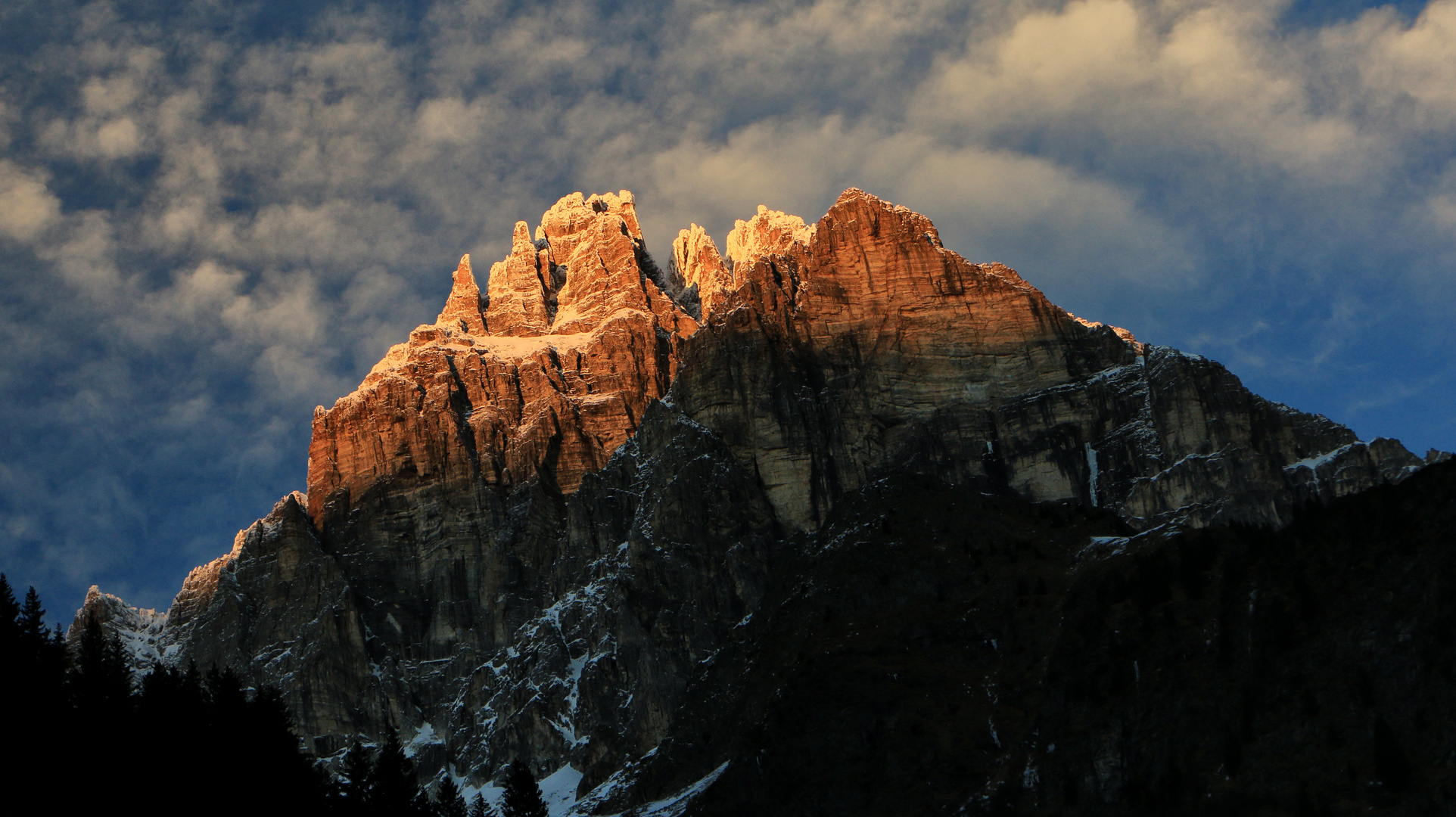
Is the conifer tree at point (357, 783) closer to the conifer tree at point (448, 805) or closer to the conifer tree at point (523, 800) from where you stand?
the conifer tree at point (448, 805)

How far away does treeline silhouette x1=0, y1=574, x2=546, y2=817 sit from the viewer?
99.6 metres

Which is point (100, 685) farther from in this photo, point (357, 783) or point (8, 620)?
point (357, 783)

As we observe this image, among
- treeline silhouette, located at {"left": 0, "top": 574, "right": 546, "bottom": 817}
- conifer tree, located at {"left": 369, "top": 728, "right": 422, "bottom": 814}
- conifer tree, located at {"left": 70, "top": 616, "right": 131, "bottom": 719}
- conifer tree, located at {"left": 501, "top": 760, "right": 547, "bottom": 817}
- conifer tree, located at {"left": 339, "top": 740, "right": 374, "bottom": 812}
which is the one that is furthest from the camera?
conifer tree, located at {"left": 501, "top": 760, "right": 547, "bottom": 817}

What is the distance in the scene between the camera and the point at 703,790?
186m

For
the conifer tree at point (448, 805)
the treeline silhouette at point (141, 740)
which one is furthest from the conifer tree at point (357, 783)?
the conifer tree at point (448, 805)

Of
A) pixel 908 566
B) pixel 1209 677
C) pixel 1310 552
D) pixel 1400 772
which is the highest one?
pixel 908 566

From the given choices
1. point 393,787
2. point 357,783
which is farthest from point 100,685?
point 393,787

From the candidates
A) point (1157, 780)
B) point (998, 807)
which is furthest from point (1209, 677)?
point (998, 807)

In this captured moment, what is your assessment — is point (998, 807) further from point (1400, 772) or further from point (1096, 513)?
point (1096, 513)

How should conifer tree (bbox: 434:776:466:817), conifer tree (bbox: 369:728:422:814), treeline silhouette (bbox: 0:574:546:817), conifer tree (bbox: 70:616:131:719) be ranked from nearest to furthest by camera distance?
treeline silhouette (bbox: 0:574:546:817) < conifer tree (bbox: 70:616:131:719) < conifer tree (bbox: 369:728:422:814) < conifer tree (bbox: 434:776:466:817)

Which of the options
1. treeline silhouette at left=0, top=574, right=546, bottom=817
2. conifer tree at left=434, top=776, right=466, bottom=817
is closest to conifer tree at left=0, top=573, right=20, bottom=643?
treeline silhouette at left=0, top=574, right=546, bottom=817

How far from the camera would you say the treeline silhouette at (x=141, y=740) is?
99.6m

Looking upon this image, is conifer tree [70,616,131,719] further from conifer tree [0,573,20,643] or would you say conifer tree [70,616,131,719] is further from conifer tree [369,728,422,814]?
conifer tree [369,728,422,814]

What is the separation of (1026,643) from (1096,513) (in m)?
36.6
